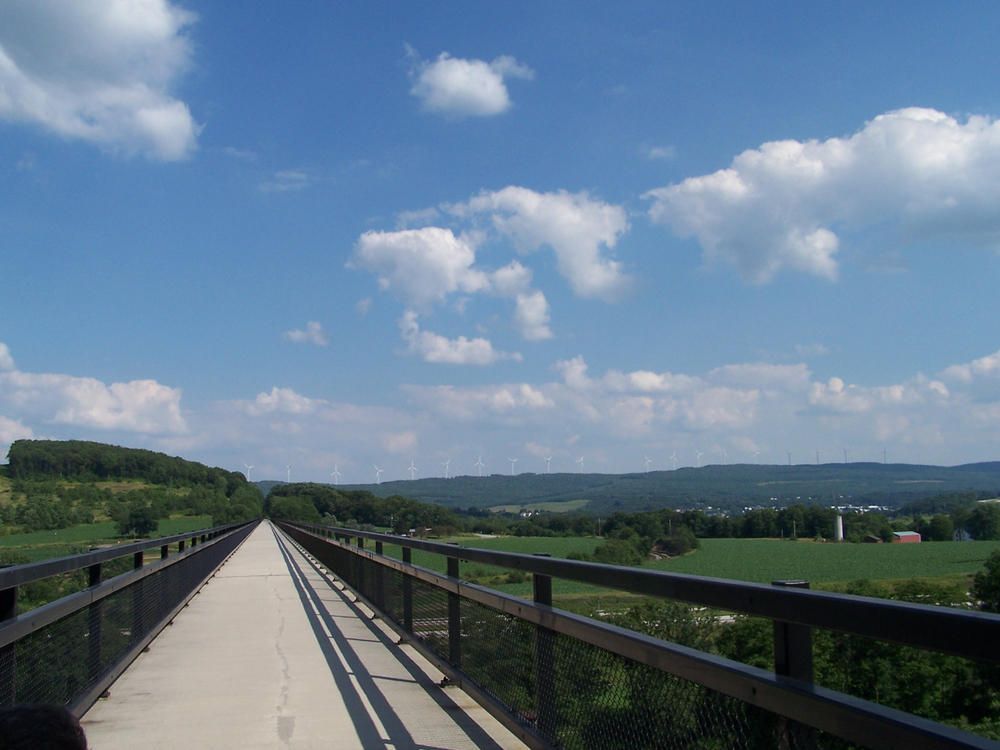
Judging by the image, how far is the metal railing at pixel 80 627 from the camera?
405 centimetres

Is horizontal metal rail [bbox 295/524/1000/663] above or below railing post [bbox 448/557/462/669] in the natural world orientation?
above

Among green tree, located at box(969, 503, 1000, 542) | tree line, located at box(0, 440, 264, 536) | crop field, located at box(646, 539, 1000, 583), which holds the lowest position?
crop field, located at box(646, 539, 1000, 583)

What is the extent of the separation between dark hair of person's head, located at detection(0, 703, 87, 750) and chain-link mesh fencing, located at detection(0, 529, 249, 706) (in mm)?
2906

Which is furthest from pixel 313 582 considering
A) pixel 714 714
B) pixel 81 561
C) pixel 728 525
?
pixel 728 525

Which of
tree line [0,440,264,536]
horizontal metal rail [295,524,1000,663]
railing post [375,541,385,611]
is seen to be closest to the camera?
horizontal metal rail [295,524,1000,663]

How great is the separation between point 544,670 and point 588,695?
59cm

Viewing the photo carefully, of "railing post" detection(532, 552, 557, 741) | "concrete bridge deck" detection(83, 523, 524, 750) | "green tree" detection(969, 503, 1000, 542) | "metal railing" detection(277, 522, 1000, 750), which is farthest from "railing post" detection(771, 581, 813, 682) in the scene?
"green tree" detection(969, 503, 1000, 542)

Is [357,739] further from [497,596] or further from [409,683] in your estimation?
[409,683]

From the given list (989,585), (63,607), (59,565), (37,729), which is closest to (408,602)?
(63,607)

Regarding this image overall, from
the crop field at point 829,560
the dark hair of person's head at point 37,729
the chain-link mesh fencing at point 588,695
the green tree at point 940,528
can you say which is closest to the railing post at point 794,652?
the chain-link mesh fencing at point 588,695

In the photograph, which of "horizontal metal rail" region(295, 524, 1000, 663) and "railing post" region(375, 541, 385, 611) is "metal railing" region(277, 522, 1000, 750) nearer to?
"horizontal metal rail" region(295, 524, 1000, 663)

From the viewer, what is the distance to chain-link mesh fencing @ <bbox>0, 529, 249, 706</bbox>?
4.24 metres

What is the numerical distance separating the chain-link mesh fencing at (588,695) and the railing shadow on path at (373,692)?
0.76 feet

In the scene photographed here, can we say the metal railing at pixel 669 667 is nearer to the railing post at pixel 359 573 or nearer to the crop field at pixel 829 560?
the railing post at pixel 359 573
